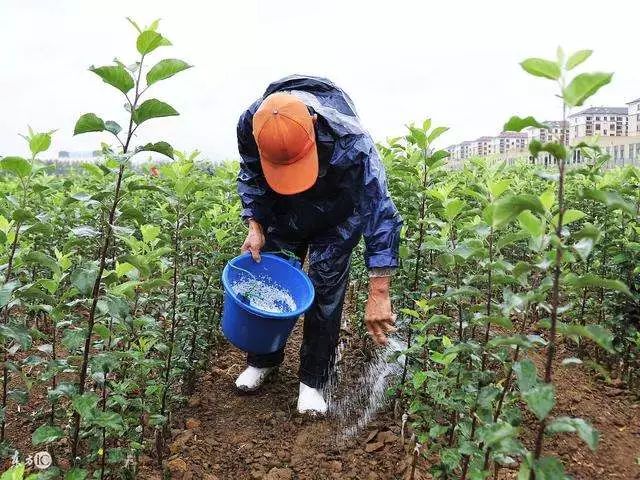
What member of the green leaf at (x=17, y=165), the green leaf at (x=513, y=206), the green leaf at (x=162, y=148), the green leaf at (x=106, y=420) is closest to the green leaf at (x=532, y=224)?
the green leaf at (x=513, y=206)

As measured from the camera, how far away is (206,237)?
10.7ft

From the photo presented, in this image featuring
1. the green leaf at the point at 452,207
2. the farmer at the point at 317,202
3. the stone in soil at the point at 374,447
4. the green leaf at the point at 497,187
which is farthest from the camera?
the stone in soil at the point at 374,447

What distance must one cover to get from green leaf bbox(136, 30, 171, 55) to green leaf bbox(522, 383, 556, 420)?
60.1 inches

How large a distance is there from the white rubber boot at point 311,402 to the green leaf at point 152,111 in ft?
6.36

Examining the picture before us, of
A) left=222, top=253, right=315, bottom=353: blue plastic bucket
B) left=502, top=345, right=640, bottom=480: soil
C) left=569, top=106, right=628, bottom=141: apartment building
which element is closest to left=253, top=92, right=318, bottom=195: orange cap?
left=222, top=253, right=315, bottom=353: blue plastic bucket

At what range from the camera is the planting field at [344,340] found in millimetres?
1475

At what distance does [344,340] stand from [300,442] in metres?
1.56

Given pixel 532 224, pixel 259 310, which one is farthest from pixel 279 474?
pixel 532 224

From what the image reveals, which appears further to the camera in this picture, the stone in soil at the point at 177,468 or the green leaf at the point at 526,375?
the stone in soil at the point at 177,468

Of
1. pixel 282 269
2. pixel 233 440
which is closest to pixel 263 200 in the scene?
pixel 282 269

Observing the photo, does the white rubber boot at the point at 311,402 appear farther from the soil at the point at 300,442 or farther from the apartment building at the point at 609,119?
the apartment building at the point at 609,119

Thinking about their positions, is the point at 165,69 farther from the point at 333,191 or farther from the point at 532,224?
the point at 333,191

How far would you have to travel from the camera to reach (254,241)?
3078 mm

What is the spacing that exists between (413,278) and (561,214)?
1.99 metres
